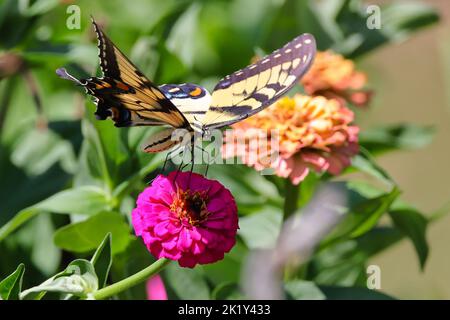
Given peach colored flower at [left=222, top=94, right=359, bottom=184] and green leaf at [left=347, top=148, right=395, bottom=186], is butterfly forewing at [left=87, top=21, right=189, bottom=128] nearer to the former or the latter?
peach colored flower at [left=222, top=94, right=359, bottom=184]

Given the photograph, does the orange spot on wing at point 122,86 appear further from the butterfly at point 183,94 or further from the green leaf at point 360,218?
the green leaf at point 360,218

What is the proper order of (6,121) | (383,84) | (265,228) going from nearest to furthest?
(265,228), (6,121), (383,84)

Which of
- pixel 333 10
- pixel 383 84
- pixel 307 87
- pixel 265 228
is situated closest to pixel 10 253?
pixel 265 228

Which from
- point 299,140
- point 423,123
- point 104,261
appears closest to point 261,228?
point 299,140

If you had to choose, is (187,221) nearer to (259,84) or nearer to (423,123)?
(259,84)

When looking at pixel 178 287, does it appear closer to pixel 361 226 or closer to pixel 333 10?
pixel 361 226
